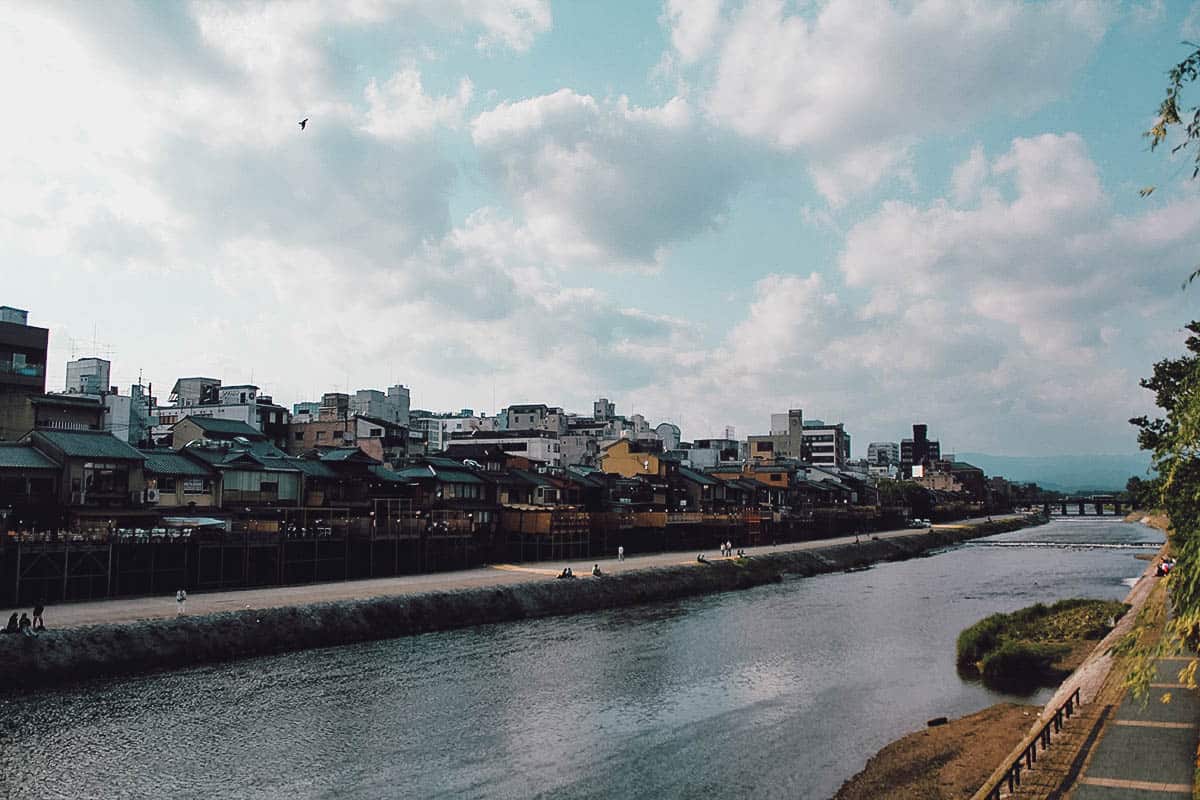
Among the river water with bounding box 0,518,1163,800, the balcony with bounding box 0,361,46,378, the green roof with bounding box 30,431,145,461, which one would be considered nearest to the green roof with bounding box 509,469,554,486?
the river water with bounding box 0,518,1163,800

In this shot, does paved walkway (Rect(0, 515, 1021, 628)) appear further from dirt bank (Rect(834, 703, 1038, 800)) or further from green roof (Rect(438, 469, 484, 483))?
dirt bank (Rect(834, 703, 1038, 800))

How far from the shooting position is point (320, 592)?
4962 cm

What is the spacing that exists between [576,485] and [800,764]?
67.9 m

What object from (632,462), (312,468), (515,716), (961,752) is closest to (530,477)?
(312,468)

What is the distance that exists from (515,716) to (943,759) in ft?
47.2

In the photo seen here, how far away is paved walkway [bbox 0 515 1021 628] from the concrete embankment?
1.44 m

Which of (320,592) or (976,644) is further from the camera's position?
(320,592)

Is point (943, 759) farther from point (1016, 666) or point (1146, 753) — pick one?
point (1016, 666)

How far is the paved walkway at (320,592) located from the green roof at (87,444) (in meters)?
11.6

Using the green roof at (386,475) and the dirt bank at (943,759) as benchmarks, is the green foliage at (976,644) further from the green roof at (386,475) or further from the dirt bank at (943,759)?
the green roof at (386,475)

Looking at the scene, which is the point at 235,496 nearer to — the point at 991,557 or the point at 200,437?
the point at 200,437

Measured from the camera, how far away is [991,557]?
103 m

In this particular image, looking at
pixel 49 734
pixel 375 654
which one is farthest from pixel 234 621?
pixel 49 734

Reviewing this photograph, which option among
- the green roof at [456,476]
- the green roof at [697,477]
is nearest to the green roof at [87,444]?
the green roof at [456,476]
